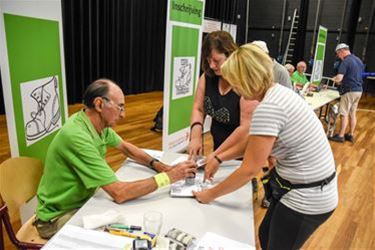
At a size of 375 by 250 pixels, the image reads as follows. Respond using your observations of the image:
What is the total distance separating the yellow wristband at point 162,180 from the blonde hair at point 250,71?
55 cm

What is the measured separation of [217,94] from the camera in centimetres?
189

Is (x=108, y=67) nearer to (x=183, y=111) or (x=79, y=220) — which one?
(x=183, y=111)

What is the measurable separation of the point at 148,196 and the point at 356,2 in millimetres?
9731

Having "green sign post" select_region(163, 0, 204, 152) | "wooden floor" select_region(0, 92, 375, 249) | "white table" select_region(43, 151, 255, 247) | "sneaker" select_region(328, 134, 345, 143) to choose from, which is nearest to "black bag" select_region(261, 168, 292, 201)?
"white table" select_region(43, 151, 255, 247)

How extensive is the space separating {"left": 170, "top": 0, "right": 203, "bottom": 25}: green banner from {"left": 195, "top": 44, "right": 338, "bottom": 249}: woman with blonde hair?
188 cm

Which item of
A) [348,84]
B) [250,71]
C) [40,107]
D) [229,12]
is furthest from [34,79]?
[229,12]

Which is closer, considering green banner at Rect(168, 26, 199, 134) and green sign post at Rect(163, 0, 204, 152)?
green sign post at Rect(163, 0, 204, 152)

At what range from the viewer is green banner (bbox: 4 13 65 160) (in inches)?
63.9

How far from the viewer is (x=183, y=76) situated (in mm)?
3322

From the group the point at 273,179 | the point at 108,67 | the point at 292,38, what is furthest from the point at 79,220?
the point at 292,38

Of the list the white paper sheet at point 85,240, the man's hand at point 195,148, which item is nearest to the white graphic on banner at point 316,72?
the man's hand at point 195,148

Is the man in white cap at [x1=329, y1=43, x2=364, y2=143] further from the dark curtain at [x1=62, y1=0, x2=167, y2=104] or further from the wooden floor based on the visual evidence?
the dark curtain at [x1=62, y1=0, x2=167, y2=104]

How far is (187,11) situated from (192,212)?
2339 millimetres

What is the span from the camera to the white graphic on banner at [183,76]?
3.17m
